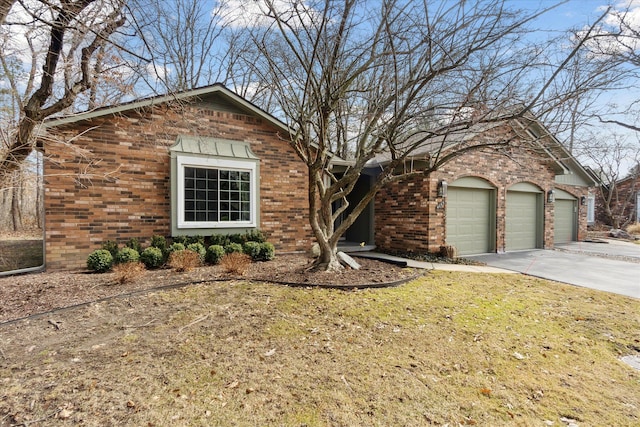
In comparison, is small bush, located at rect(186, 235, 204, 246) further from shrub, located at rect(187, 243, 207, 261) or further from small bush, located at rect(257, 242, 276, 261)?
small bush, located at rect(257, 242, 276, 261)

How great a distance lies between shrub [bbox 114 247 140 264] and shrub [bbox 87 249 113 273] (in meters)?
0.16

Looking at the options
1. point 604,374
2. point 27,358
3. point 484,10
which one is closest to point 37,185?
point 27,358

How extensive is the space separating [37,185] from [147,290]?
14.4 feet

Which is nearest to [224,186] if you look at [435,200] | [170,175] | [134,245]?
[170,175]

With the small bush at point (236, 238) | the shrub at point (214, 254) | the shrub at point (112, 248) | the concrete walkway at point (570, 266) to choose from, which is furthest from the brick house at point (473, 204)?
the shrub at point (112, 248)

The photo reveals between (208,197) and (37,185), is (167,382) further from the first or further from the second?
(37,185)

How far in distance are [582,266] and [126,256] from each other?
1206 centimetres

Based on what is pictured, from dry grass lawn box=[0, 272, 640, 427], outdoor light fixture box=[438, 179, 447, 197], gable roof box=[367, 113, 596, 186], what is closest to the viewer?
dry grass lawn box=[0, 272, 640, 427]

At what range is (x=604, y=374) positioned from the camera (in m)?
3.35

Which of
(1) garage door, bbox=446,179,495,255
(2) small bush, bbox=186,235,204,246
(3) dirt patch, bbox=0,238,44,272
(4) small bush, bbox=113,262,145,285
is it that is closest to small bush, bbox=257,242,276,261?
(2) small bush, bbox=186,235,204,246

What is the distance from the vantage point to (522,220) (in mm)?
12477

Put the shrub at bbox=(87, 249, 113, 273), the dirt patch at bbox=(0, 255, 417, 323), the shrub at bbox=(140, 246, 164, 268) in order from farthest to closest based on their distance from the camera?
the shrub at bbox=(140, 246, 164, 268) → the shrub at bbox=(87, 249, 113, 273) → the dirt patch at bbox=(0, 255, 417, 323)

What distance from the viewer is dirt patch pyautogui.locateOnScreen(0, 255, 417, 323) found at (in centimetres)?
493

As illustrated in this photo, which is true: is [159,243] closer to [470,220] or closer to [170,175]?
[170,175]
